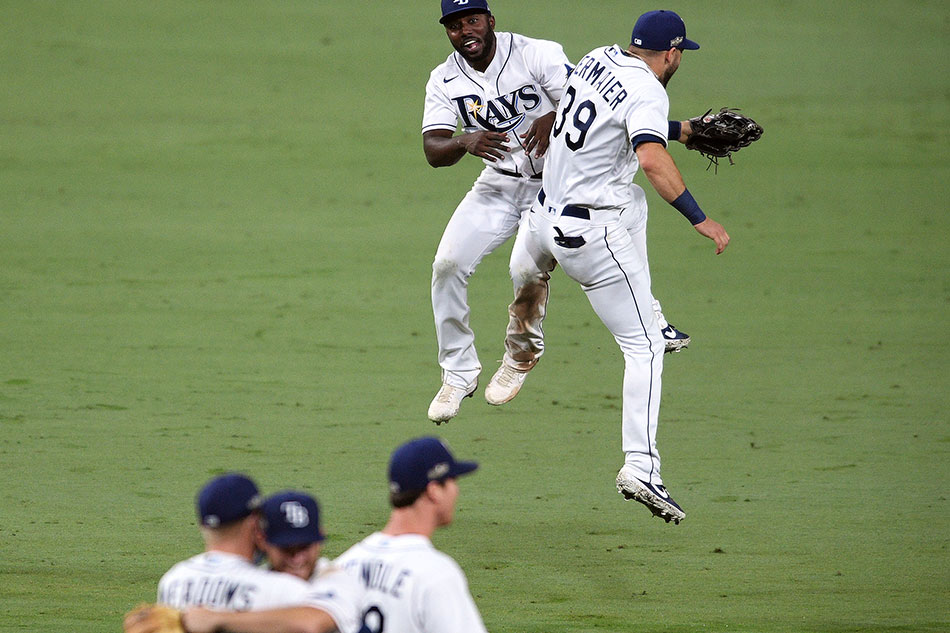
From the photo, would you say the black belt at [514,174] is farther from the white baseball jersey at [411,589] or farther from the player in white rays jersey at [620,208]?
the white baseball jersey at [411,589]

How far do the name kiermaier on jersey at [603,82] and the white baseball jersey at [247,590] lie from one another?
12.2ft

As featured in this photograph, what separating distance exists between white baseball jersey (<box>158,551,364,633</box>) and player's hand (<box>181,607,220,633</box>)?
0.06 metres

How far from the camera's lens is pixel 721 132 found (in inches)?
303

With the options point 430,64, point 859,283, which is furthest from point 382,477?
point 430,64

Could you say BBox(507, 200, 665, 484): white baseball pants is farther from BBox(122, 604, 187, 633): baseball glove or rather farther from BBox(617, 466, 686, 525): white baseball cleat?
BBox(122, 604, 187, 633): baseball glove

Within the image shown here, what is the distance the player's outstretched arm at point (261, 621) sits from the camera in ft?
12.3

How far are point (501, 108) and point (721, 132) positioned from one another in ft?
4.58

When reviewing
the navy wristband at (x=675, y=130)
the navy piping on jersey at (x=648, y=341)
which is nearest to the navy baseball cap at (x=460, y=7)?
the navy wristband at (x=675, y=130)

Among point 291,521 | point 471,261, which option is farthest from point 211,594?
point 471,261

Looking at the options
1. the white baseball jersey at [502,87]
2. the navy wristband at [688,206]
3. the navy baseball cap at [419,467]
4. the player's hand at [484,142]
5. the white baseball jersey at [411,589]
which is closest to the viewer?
the white baseball jersey at [411,589]

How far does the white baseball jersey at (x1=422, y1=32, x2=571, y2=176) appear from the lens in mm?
8094

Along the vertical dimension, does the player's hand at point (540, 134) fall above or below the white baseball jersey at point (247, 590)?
above

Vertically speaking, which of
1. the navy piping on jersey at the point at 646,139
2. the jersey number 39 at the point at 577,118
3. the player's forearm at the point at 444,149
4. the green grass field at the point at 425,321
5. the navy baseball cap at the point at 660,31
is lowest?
the green grass field at the point at 425,321

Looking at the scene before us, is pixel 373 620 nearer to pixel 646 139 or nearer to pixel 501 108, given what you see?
pixel 646 139
